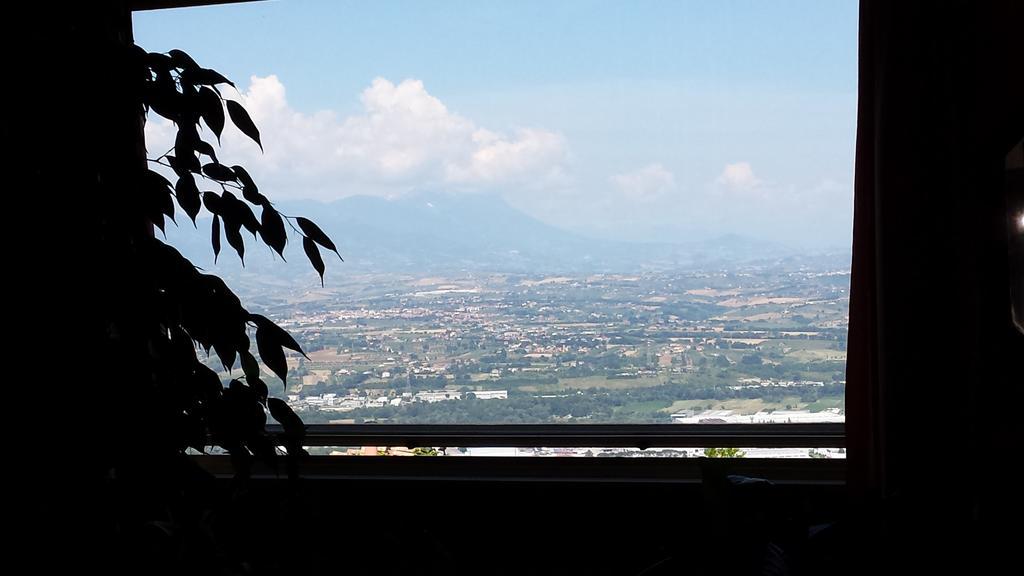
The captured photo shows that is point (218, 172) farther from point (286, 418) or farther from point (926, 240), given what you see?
point (926, 240)

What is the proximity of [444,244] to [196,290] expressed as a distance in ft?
5.29

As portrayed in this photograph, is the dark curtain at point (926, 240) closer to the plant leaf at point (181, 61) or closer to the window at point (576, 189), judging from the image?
the window at point (576, 189)

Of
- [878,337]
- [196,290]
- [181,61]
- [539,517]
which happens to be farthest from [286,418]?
[878,337]

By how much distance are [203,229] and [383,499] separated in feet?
3.84

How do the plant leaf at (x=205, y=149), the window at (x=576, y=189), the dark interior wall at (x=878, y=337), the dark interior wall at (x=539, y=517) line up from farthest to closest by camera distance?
the window at (x=576, y=189) → the dark interior wall at (x=539, y=517) → the plant leaf at (x=205, y=149) → the dark interior wall at (x=878, y=337)

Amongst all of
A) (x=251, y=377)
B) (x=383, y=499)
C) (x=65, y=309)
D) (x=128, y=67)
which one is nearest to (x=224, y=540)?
(x=251, y=377)

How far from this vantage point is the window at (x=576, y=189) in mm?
2168

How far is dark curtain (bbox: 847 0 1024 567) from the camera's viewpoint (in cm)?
146

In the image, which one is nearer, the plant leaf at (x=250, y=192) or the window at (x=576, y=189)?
the plant leaf at (x=250, y=192)

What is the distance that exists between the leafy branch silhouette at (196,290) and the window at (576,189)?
120 cm

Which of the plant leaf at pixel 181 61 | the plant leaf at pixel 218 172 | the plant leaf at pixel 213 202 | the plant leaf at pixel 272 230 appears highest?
the plant leaf at pixel 181 61

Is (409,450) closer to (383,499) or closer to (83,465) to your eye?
(383,499)

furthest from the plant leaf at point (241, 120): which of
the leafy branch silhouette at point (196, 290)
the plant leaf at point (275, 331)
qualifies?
the plant leaf at point (275, 331)

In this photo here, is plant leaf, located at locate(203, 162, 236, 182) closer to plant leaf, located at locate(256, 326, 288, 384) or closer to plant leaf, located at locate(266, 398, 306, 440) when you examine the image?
plant leaf, located at locate(256, 326, 288, 384)
